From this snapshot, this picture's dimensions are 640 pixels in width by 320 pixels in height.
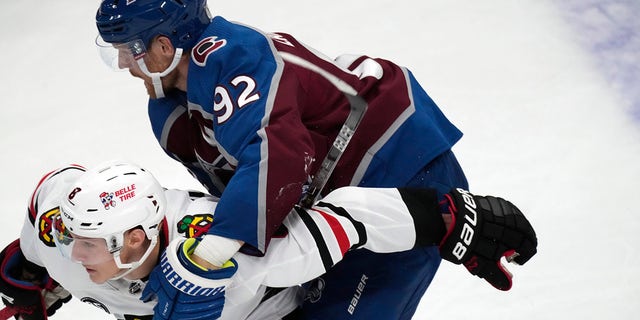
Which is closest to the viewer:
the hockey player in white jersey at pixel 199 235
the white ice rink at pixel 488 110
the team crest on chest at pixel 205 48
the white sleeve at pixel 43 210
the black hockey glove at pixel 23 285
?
the hockey player in white jersey at pixel 199 235

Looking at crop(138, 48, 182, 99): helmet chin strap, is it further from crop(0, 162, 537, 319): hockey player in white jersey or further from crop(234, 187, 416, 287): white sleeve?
crop(234, 187, 416, 287): white sleeve

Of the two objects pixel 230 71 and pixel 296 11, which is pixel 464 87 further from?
pixel 230 71

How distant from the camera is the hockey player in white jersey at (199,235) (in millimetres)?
2674

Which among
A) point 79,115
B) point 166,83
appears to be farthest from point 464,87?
point 166,83

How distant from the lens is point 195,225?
9.30 feet

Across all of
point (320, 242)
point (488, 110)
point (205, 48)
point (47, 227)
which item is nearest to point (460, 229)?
point (320, 242)

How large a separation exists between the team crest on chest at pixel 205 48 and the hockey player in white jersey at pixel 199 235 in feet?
1.18

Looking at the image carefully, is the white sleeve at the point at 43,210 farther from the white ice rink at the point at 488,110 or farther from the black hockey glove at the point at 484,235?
the black hockey glove at the point at 484,235

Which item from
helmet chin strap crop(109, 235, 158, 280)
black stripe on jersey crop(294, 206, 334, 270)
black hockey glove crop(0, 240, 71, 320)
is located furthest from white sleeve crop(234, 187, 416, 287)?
black hockey glove crop(0, 240, 71, 320)

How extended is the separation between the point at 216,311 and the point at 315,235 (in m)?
0.33

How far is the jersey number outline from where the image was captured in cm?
280

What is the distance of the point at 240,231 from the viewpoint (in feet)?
8.65

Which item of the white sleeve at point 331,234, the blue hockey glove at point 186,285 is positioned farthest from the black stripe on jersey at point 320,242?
the blue hockey glove at point 186,285

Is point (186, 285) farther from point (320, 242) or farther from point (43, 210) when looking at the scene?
point (43, 210)
